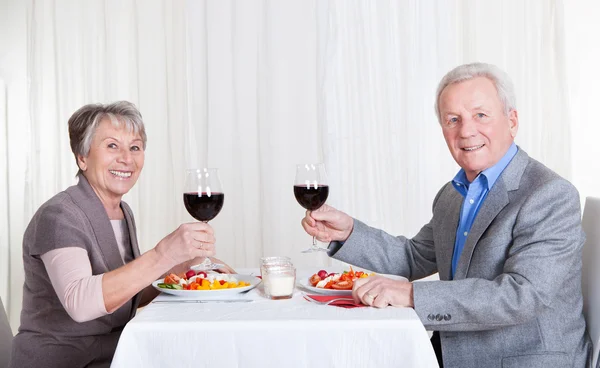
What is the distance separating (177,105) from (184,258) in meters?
2.90

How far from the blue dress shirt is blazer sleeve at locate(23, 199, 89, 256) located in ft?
3.58

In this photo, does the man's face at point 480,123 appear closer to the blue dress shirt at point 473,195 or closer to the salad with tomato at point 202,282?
the blue dress shirt at point 473,195

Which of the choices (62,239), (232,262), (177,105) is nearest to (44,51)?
(177,105)

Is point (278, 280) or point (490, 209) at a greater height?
point (490, 209)

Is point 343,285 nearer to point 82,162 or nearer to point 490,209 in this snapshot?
point 490,209

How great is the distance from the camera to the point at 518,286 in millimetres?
1621

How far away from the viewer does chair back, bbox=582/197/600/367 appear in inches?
71.9

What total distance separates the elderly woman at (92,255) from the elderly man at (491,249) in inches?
19.2

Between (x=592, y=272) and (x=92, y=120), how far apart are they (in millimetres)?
1621

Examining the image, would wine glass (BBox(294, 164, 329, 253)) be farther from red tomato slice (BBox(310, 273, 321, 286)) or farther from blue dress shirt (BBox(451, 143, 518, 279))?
blue dress shirt (BBox(451, 143, 518, 279))

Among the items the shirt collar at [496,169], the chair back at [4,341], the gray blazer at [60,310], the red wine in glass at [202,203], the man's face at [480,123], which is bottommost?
the chair back at [4,341]

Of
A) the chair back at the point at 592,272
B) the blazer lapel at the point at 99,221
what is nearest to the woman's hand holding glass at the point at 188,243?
the blazer lapel at the point at 99,221

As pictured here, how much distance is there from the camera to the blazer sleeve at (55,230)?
183cm

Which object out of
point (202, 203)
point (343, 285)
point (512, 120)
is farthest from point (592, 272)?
point (202, 203)
